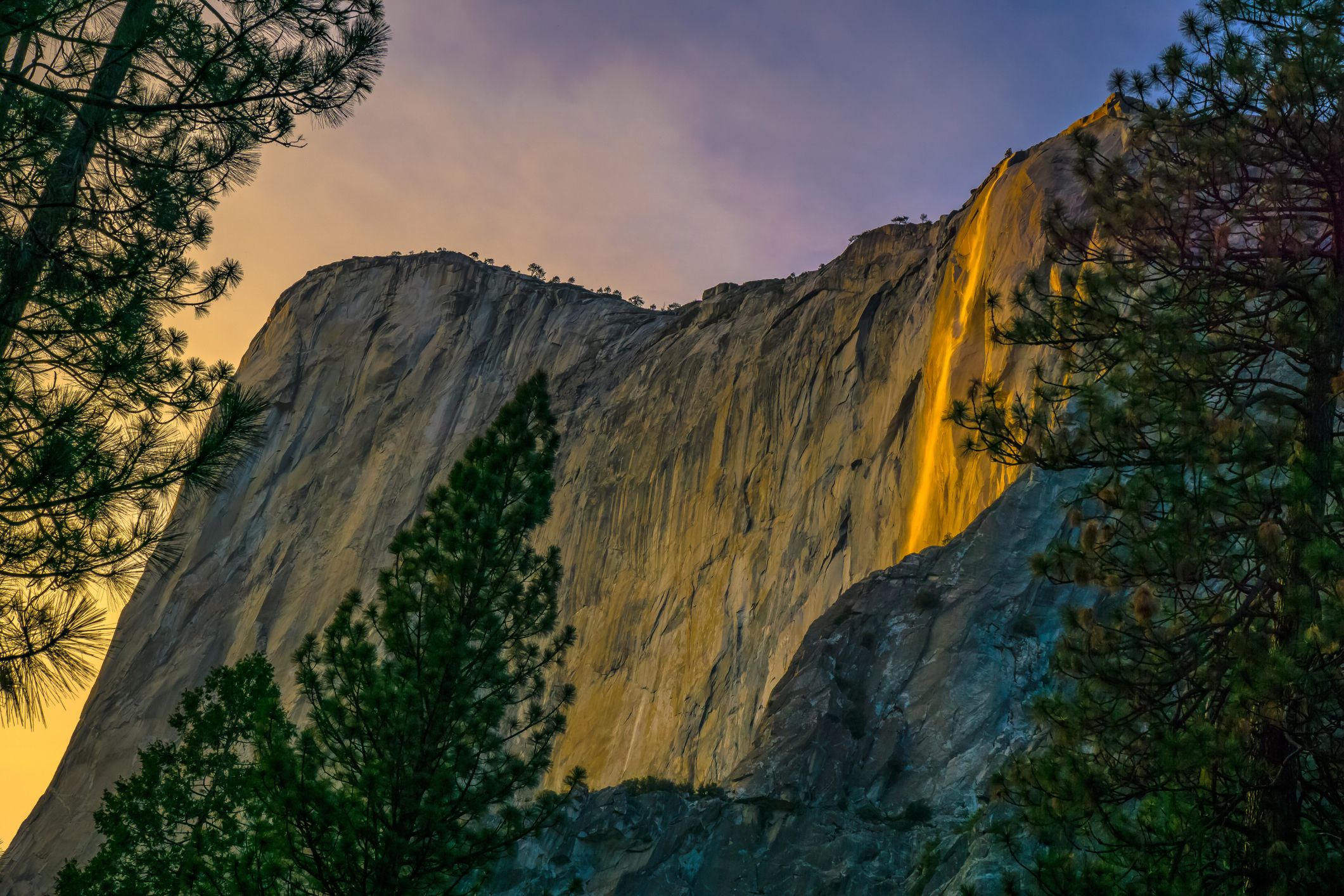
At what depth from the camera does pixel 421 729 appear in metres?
13.4

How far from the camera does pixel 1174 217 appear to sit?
10.1m

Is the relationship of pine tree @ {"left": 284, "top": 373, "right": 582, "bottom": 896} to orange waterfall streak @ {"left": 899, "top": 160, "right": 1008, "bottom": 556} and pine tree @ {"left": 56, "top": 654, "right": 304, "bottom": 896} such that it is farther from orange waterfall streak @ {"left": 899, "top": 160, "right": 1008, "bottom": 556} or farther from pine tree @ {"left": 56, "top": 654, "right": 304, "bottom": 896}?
orange waterfall streak @ {"left": 899, "top": 160, "right": 1008, "bottom": 556}

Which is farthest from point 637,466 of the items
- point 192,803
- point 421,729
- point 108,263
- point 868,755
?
point 108,263

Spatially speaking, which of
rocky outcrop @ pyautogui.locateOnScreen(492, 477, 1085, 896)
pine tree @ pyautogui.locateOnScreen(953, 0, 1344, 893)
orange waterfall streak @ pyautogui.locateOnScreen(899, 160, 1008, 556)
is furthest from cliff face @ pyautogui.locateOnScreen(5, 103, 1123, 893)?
pine tree @ pyautogui.locateOnScreen(953, 0, 1344, 893)

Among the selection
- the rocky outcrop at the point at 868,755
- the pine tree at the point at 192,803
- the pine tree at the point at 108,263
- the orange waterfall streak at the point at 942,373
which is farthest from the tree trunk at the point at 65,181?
the orange waterfall streak at the point at 942,373

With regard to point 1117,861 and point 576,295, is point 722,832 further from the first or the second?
point 576,295

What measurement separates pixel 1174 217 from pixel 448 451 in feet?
145

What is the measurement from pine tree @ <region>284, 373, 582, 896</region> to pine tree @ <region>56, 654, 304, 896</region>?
136 cm

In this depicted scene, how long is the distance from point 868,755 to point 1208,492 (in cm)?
1341

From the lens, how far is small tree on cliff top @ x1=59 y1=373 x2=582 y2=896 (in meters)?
12.7

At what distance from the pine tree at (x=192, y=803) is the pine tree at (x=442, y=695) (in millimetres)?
1360

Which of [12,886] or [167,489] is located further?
[12,886]

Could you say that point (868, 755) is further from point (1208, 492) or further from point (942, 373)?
point (1208, 492)

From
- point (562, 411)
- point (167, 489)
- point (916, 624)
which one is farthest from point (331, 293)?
point (167, 489)
